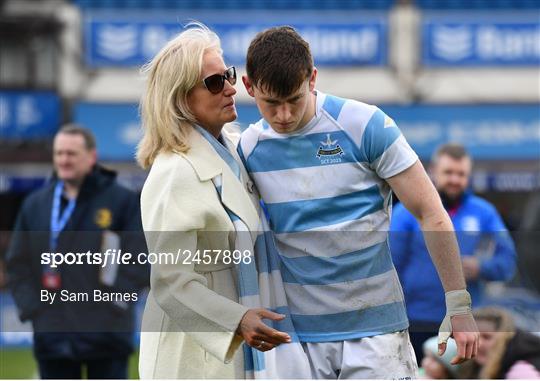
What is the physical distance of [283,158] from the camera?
3.99 metres

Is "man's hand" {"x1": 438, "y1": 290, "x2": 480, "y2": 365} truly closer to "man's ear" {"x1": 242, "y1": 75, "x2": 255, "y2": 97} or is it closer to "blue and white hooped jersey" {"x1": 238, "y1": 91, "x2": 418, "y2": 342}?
"blue and white hooped jersey" {"x1": 238, "y1": 91, "x2": 418, "y2": 342}

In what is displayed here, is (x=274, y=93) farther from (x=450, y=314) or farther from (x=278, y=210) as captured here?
(x=450, y=314)

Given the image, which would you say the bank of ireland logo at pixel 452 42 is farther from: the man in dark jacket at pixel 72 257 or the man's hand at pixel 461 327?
the man's hand at pixel 461 327

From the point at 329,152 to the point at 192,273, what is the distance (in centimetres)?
62

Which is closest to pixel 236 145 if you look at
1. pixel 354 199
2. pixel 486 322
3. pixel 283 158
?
pixel 283 158

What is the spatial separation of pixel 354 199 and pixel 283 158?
0.29 metres

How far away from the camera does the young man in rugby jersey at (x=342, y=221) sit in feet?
12.7

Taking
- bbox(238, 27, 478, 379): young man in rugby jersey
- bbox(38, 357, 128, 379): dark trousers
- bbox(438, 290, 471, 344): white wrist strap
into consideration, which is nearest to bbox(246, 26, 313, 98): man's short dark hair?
bbox(238, 27, 478, 379): young man in rugby jersey

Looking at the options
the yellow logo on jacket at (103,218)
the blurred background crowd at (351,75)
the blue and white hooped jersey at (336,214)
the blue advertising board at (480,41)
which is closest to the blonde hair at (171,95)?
the blue and white hooped jersey at (336,214)

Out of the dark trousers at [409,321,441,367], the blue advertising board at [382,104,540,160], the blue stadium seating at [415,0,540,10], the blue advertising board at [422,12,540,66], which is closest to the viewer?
the dark trousers at [409,321,441,367]

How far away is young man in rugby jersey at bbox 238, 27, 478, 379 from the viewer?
12.7ft

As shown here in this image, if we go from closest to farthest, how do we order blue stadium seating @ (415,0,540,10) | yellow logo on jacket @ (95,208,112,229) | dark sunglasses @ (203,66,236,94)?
dark sunglasses @ (203,66,236,94)
yellow logo on jacket @ (95,208,112,229)
blue stadium seating @ (415,0,540,10)

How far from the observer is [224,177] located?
12.9 ft

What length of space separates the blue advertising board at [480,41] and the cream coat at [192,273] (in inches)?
659
